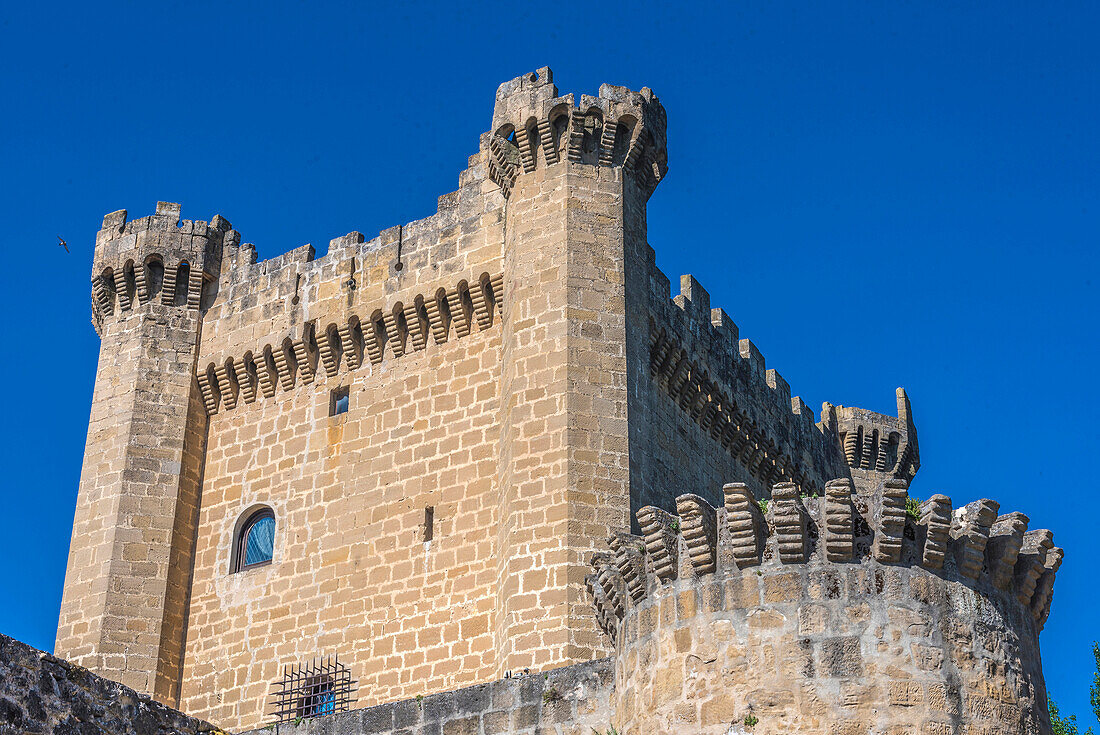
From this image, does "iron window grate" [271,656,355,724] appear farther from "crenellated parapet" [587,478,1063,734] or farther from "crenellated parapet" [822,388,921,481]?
"crenellated parapet" [822,388,921,481]

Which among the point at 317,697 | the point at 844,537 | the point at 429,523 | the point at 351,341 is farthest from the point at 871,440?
the point at 844,537

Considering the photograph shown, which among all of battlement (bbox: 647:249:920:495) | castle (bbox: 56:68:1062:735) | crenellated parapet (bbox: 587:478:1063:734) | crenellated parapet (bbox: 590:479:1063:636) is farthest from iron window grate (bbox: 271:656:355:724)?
crenellated parapet (bbox: 590:479:1063:636)

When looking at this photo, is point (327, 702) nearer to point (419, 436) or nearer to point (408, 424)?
point (419, 436)

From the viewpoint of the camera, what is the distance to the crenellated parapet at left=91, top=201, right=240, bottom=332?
74.6 ft

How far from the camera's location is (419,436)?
1983 cm

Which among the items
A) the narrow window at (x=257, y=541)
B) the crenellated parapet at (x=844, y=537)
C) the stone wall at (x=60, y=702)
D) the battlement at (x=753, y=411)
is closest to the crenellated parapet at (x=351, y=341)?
the narrow window at (x=257, y=541)

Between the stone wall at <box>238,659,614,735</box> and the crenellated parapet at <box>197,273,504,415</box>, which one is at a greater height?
the crenellated parapet at <box>197,273,504,415</box>

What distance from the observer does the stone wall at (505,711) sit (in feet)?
39.5

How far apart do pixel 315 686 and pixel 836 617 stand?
1006 cm

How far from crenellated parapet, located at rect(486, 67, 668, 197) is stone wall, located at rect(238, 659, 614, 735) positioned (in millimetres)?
8492

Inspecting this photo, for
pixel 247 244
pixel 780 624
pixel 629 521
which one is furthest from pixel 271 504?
pixel 780 624

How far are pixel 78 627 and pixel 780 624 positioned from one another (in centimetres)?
1257

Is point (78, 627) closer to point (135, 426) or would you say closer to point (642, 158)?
point (135, 426)

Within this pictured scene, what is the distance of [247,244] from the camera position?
76.1ft
